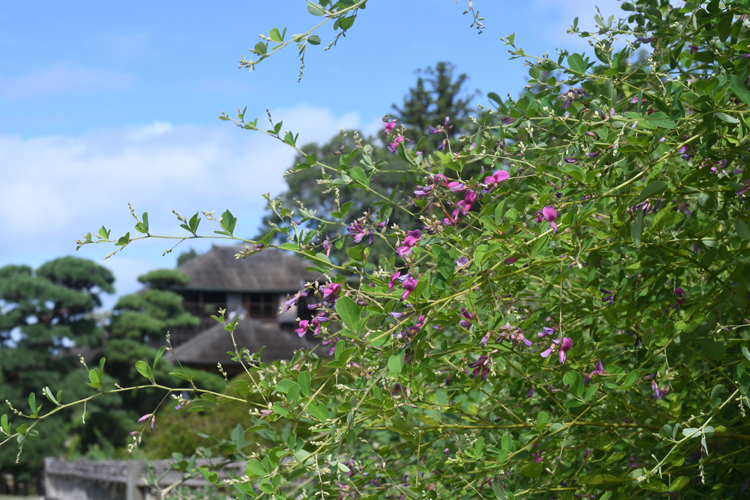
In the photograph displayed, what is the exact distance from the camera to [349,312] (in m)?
1.63

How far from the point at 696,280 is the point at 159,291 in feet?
84.9

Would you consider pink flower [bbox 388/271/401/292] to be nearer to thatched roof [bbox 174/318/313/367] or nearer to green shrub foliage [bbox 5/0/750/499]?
green shrub foliage [bbox 5/0/750/499]

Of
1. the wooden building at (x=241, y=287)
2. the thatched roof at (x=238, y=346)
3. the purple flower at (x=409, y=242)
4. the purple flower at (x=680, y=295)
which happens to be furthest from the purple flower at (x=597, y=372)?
the wooden building at (x=241, y=287)

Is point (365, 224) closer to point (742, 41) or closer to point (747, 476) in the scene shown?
point (742, 41)

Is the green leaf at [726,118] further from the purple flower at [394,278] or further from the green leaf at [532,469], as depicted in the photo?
the green leaf at [532,469]

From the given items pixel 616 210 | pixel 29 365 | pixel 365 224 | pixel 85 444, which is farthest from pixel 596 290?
pixel 85 444

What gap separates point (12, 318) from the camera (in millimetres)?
21859

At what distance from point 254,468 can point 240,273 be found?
127 ft

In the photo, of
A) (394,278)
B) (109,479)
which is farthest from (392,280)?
(109,479)

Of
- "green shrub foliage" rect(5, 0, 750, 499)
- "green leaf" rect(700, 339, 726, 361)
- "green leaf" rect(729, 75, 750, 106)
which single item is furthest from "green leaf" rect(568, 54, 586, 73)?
"green leaf" rect(700, 339, 726, 361)

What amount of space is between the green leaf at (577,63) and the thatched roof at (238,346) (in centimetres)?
2606

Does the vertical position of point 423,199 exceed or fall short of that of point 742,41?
it falls short

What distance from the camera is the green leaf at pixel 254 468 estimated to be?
1713 mm

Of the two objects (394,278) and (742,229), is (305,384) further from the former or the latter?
(742,229)
